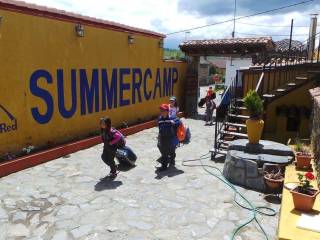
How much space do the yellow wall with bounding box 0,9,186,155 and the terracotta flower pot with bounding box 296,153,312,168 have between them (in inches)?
256

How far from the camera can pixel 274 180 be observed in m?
7.05

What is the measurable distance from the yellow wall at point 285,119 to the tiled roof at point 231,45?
5771 millimetres

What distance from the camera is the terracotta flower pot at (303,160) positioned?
726cm

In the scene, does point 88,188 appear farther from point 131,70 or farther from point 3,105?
point 131,70

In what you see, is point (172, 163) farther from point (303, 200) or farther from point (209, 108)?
point (209, 108)

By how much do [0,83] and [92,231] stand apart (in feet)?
15.1

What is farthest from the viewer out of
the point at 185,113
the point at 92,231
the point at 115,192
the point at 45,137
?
the point at 185,113

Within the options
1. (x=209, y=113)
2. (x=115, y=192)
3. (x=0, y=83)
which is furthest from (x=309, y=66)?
(x=0, y=83)

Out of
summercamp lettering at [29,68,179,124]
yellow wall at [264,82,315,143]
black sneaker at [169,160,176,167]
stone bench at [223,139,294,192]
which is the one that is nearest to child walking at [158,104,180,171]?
black sneaker at [169,160,176,167]

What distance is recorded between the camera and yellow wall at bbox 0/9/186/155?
27.8 feet

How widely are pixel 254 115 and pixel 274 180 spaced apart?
190cm

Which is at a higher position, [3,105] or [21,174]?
[3,105]

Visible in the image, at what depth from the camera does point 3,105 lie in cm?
834

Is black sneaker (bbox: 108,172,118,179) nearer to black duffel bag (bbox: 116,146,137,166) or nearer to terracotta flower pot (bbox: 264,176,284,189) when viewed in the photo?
black duffel bag (bbox: 116,146,137,166)
